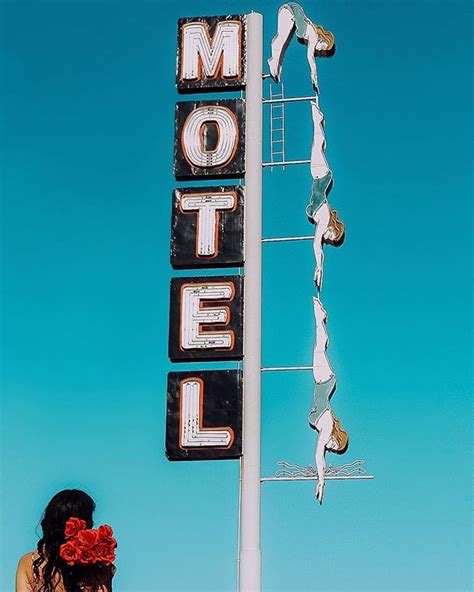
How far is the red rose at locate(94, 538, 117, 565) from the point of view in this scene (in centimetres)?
726

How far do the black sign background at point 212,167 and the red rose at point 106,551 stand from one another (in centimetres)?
1061

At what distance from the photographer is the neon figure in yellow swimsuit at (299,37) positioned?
59.8ft

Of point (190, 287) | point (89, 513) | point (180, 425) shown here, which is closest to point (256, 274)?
point (190, 287)

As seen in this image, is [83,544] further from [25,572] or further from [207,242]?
[207,242]

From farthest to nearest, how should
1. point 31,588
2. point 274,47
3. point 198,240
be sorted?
point 274,47, point 198,240, point 31,588

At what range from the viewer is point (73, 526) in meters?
7.26

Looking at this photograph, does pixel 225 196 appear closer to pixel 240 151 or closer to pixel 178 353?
pixel 240 151

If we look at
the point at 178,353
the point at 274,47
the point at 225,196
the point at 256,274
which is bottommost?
the point at 178,353

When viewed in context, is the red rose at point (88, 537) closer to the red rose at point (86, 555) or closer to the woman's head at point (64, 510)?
the red rose at point (86, 555)

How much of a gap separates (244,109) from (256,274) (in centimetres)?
251

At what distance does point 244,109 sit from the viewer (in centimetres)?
1780

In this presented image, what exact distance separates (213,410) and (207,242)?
2365mm

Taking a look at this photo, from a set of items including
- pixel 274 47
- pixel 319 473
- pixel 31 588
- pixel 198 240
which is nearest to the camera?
pixel 31 588

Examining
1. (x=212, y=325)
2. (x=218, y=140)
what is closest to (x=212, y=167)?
(x=218, y=140)
